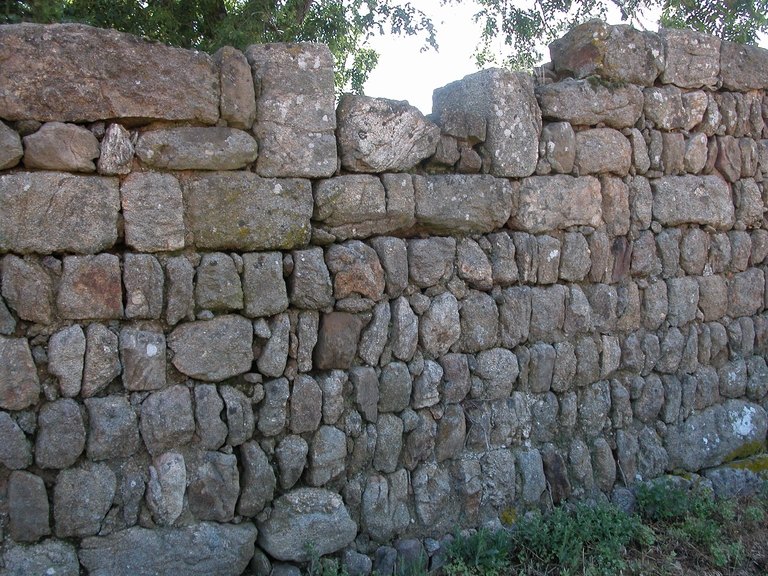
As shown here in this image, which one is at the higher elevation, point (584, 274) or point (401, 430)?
point (584, 274)

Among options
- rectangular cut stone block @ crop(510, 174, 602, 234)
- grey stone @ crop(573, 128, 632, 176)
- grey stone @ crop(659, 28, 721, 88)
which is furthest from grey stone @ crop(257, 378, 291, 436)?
grey stone @ crop(659, 28, 721, 88)

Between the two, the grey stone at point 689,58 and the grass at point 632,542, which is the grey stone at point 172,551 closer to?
the grass at point 632,542

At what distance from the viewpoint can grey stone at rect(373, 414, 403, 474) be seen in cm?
412

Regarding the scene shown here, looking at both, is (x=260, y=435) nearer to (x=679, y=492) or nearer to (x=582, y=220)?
(x=582, y=220)

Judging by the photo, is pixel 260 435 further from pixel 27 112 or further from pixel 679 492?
pixel 679 492

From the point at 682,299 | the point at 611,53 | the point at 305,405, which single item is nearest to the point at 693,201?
the point at 682,299

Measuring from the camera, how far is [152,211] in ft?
11.4

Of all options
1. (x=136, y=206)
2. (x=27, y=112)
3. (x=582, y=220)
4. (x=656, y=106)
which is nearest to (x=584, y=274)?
(x=582, y=220)

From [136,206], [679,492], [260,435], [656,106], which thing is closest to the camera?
[136,206]

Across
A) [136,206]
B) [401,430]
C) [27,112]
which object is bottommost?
[401,430]

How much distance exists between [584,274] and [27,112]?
361 centimetres

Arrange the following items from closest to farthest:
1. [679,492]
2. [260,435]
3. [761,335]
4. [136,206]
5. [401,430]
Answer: [136,206], [260,435], [401,430], [679,492], [761,335]

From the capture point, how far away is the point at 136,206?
3445mm

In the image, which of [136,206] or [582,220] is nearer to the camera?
[136,206]
